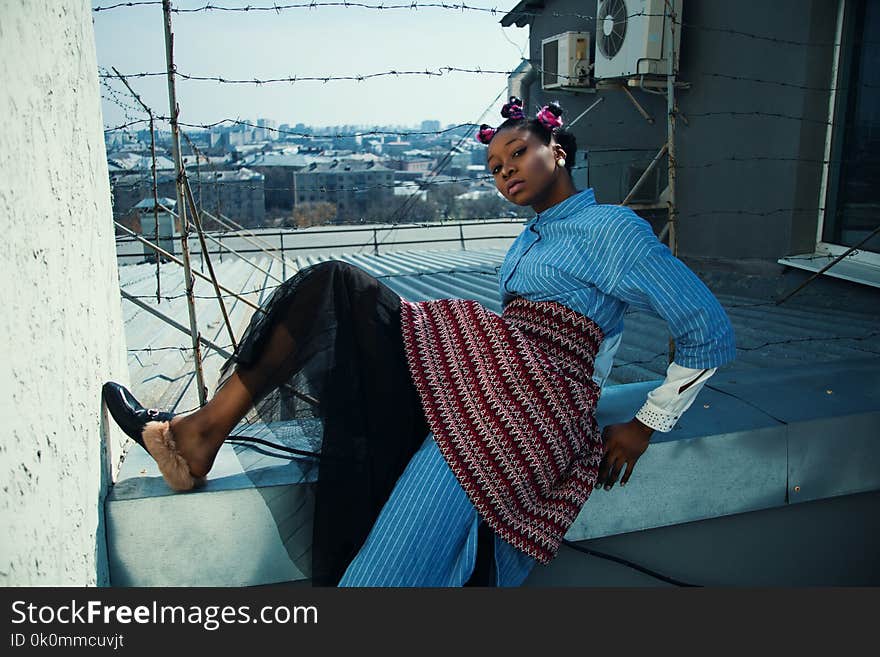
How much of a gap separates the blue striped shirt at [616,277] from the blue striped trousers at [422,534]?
1.59ft

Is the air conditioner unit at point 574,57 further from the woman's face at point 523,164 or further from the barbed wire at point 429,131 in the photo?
Result: the woman's face at point 523,164

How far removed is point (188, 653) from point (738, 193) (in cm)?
528

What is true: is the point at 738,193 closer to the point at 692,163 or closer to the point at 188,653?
the point at 692,163

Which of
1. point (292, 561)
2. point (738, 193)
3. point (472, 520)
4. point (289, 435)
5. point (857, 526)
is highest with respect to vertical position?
point (738, 193)

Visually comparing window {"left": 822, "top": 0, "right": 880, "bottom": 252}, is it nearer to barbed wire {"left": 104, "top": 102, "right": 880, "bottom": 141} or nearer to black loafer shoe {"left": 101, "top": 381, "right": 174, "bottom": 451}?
barbed wire {"left": 104, "top": 102, "right": 880, "bottom": 141}

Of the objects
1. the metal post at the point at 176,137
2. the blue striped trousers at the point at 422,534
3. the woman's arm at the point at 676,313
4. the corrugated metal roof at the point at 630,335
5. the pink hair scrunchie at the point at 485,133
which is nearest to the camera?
the blue striped trousers at the point at 422,534

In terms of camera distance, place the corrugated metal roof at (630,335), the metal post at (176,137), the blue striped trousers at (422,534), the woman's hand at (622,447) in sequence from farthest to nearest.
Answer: the corrugated metal roof at (630,335) → the metal post at (176,137) → the woman's hand at (622,447) → the blue striped trousers at (422,534)

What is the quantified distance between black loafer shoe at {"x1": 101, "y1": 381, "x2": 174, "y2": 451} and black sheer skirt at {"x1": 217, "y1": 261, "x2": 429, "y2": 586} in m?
0.23

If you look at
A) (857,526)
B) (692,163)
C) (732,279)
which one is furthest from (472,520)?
(692,163)

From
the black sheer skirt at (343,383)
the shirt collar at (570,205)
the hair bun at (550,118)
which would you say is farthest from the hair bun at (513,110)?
the black sheer skirt at (343,383)

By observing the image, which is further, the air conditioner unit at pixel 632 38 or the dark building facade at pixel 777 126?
the air conditioner unit at pixel 632 38

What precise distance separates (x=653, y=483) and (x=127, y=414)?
1.28 metres

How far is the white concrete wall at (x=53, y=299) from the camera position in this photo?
109cm

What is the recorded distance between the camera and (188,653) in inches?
53.2
